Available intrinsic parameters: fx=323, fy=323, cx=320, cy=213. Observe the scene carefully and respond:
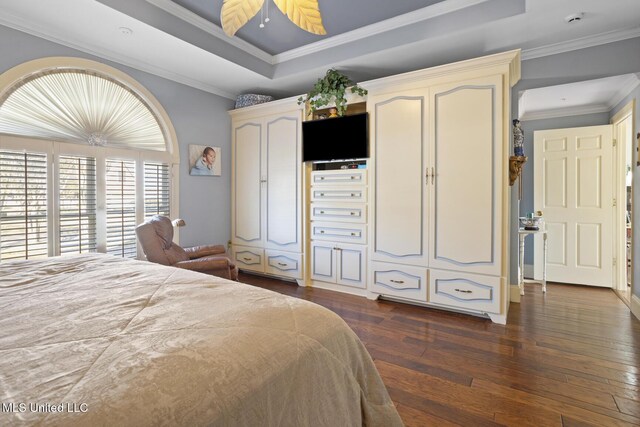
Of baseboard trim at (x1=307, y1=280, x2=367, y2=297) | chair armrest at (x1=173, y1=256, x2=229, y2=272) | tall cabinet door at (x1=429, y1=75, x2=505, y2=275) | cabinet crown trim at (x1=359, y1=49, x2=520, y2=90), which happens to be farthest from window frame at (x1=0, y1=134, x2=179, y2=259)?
tall cabinet door at (x1=429, y1=75, x2=505, y2=275)

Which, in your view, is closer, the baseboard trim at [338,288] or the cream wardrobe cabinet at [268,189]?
the baseboard trim at [338,288]

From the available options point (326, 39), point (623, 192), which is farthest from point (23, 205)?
point (623, 192)

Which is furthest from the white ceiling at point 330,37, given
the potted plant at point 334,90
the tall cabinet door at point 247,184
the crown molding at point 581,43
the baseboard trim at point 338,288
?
the baseboard trim at point 338,288

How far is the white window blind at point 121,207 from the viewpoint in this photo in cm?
328

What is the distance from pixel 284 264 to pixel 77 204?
225 cm

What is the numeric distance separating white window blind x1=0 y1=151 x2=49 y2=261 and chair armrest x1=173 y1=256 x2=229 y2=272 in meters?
1.18

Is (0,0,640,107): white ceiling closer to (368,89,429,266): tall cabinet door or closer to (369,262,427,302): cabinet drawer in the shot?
(368,89,429,266): tall cabinet door

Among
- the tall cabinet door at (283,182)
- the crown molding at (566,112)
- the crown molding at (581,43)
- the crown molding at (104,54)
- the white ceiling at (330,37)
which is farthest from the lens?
the crown molding at (566,112)

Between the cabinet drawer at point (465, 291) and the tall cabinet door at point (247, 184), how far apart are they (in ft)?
7.49

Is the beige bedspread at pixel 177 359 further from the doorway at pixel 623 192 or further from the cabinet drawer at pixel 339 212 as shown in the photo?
the doorway at pixel 623 192

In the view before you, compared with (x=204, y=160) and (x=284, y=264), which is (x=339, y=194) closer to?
(x=284, y=264)

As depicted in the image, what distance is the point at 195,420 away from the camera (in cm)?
62

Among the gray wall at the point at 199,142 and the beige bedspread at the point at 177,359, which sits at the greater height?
the gray wall at the point at 199,142

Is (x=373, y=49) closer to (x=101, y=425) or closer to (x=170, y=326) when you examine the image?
(x=170, y=326)
